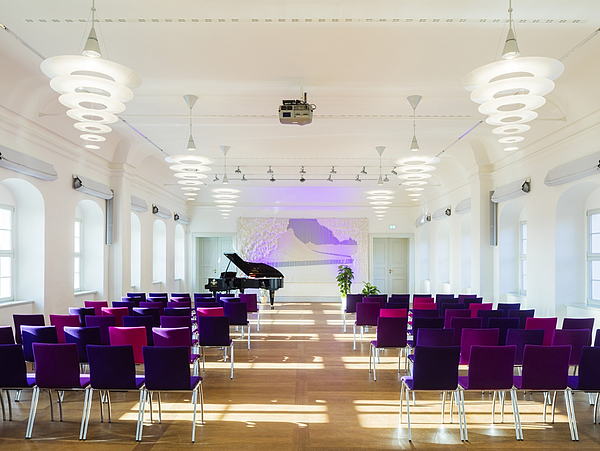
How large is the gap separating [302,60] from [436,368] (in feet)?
13.7

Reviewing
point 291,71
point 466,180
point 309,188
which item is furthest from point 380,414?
point 309,188

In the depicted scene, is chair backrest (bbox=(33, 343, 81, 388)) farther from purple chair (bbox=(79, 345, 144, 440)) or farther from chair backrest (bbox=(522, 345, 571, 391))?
chair backrest (bbox=(522, 345, 571, 391))

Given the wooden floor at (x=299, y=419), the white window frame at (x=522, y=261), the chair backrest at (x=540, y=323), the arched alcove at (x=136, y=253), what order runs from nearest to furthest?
the wooden floor at (x=299, y=419), the chair backrest at (x=540, y=323), the white window frame at (x=522, y=261), the arched alcove at (x=136, y=253)

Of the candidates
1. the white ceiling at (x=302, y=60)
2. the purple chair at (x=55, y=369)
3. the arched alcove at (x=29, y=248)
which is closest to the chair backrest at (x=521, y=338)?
the white ceiling at (x=302, y=60)

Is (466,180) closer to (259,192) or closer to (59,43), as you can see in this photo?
(259,192)

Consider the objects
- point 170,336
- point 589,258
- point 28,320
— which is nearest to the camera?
point 170,336

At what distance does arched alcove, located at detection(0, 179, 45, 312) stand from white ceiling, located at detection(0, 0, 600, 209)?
1.47 meters

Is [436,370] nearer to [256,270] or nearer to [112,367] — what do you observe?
[112,367]

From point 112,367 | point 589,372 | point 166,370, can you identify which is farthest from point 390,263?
point 112,367

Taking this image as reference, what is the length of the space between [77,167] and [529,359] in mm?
9007

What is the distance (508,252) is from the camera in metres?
11.9

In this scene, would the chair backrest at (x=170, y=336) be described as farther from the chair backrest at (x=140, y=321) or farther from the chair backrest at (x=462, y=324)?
the chair backrest at (x=462, y=324)

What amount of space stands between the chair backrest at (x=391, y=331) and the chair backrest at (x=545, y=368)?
247 cm

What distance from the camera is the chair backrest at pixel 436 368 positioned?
4.73m
